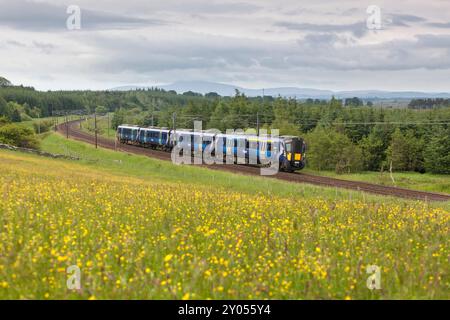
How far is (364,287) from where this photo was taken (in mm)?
6801

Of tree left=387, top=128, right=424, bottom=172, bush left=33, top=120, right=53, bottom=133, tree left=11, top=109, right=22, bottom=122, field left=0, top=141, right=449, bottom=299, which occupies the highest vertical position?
tree left=11, top=109, right=22, bottom=122

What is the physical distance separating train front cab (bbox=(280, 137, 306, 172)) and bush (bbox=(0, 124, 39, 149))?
40789 millimetres

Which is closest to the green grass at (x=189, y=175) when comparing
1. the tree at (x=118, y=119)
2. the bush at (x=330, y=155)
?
the bush at (x=330, y=155)

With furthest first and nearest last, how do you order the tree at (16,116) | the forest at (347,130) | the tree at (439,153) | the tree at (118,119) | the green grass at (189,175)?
the tree at (16,116) < the tree at (118,119) < the tree at (439,153) < the forest at (347,130) < the green grass at (189,175)

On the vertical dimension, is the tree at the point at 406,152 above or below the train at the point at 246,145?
below

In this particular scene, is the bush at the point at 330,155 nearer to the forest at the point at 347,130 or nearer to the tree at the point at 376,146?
the forest at the point at 347,130

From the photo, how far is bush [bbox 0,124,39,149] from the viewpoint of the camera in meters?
68.8

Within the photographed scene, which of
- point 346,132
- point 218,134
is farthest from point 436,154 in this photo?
point 218,134

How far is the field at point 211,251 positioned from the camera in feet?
21.4

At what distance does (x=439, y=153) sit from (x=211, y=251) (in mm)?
77262

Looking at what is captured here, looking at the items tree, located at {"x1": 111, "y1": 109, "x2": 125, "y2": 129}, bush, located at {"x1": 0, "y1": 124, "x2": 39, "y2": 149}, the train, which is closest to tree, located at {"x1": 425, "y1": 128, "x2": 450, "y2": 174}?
the train

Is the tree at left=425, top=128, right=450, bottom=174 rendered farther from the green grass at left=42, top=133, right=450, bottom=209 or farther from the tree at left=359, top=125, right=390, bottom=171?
the green grass at left=42, top=133, right=450, bottom=209

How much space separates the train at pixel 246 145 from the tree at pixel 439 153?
39.6 meters
